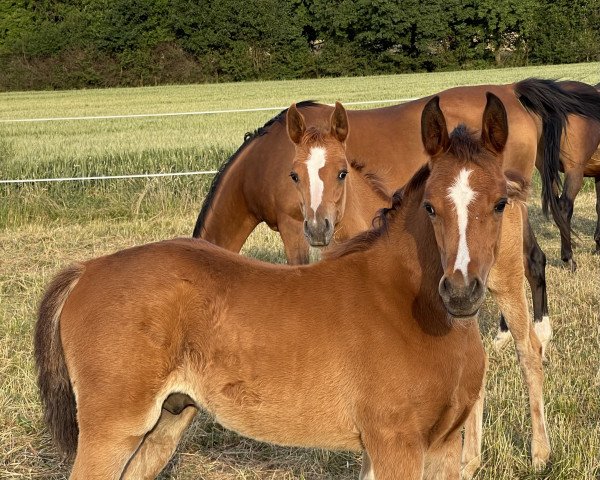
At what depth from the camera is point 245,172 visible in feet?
23.8

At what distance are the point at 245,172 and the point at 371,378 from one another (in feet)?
13.9

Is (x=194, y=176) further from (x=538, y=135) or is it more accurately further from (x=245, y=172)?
(x=538, y=135)

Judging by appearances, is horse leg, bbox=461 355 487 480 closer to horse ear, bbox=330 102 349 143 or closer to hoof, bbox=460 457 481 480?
hoof, bbox=460 457 481 480

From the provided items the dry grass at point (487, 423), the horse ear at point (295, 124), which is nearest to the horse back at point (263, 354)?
the dry grass at point (487, 423)

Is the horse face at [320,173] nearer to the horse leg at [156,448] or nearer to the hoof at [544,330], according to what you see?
the hoof at [544,330]

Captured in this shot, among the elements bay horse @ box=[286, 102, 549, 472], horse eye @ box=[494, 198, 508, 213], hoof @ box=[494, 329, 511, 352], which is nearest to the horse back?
horse eye @ box=[494, 198, 508, 213]

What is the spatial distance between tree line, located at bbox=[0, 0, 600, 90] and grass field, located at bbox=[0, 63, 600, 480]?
84.0 ft

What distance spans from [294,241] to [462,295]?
3816 mm

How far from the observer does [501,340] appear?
628 cm

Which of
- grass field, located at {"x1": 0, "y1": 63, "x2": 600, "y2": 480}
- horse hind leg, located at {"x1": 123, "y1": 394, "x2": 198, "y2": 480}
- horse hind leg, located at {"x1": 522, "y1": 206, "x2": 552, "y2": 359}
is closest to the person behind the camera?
horse hind leg, located at {"x1": 123, "y1": 394, "x2": 198, "y2": 480}

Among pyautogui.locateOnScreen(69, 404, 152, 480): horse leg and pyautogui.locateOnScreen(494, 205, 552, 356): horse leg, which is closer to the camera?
pyautogui.locateOnScreen(69, 404, 152, 480): horse leg

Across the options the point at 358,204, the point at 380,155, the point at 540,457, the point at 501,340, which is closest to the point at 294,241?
the point at 358,204

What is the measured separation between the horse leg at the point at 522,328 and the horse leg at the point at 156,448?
2060 mm

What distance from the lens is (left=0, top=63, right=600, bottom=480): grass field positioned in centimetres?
455
